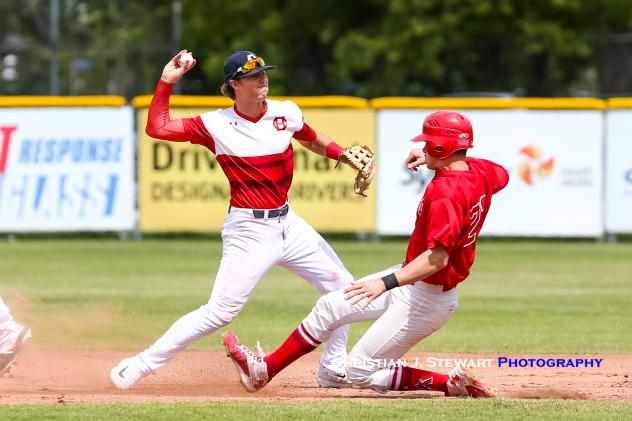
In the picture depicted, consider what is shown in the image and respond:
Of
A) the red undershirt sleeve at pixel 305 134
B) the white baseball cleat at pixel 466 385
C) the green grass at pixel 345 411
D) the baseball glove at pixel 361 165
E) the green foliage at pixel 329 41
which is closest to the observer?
the green grass at pixel 345 411

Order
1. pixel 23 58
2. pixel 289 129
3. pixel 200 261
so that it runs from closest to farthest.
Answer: pixel 289 129, pixel 200 261, pixel 23 58

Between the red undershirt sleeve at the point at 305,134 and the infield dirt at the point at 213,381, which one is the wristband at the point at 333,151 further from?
the infield dirt at the point at 213,381

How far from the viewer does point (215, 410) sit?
751 centimetres

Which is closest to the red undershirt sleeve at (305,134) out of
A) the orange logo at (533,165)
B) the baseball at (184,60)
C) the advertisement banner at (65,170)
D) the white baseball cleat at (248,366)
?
the baseball at (184,60)

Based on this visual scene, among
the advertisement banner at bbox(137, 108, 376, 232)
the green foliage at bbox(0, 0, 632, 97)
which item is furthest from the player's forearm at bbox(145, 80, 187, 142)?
the green foliage at bbox(0, 0, 632, 97)

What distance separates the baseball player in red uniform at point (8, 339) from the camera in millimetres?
9031

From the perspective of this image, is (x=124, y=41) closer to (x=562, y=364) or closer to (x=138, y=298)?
(x=138, y=298)

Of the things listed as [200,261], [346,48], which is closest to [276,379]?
[200,261]

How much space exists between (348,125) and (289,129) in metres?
11.0

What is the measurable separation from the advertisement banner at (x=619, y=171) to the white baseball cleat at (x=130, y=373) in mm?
12580

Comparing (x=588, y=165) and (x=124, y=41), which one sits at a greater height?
(x=124, y=41)

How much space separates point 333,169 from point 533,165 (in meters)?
3.02

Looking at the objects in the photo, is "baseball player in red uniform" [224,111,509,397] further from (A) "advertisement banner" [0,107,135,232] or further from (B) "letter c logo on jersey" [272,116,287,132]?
(A) "advertisement banner" [0,107,135,232]

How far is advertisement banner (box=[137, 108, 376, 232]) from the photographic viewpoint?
63.4ft
